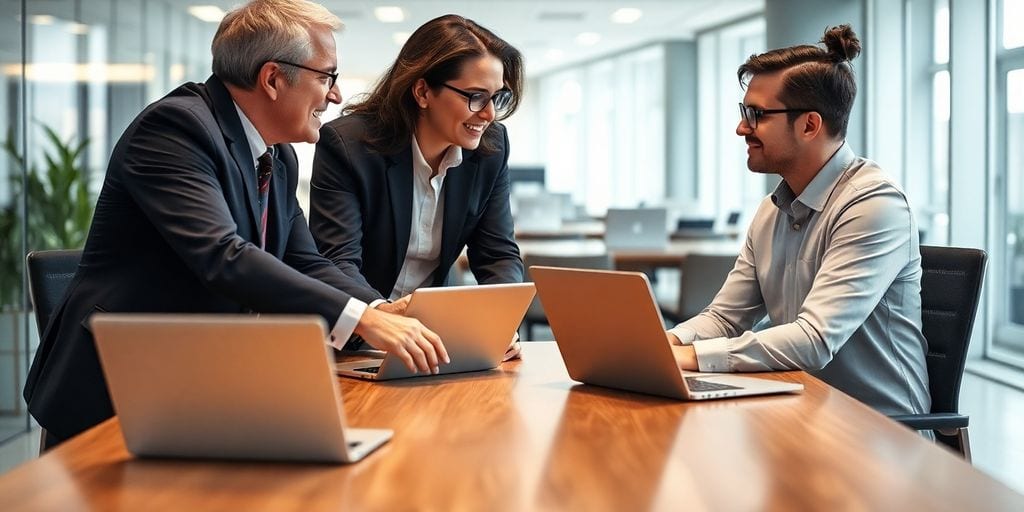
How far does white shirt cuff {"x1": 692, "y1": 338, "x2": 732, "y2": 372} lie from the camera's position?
6.70ft

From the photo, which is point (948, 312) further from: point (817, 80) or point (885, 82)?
point (885, 82)

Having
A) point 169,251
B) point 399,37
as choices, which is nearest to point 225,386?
point 169,251

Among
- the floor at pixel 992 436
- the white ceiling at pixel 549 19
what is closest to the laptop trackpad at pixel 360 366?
the floor at pixel 992 436

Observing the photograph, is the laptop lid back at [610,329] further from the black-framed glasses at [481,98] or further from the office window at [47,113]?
the office window at [47,113]

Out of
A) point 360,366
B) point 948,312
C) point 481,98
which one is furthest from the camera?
point 481,98

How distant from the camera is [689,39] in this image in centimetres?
1496

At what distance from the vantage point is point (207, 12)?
980cm

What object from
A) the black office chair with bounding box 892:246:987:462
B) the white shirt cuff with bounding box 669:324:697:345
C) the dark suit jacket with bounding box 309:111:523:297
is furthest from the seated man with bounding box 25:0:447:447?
the black office chair with bounding box 892:246:987:462

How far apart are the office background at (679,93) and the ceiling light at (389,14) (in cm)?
11

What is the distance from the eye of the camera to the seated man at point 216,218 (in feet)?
6.01

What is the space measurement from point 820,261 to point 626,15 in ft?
35.9

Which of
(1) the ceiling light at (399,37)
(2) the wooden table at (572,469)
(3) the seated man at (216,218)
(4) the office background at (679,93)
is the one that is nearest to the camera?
(2) the wooden table at (572,469)

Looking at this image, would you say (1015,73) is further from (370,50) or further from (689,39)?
(370,50)

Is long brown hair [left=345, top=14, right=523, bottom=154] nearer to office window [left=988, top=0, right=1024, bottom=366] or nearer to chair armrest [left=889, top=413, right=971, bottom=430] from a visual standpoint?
chair armrest [left=889, top=413, right=971, bottom=430]
